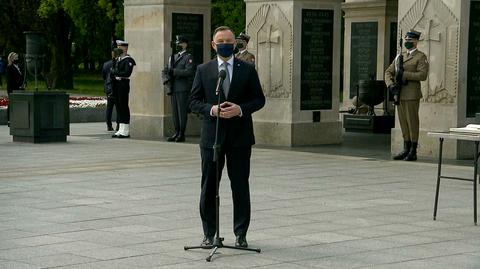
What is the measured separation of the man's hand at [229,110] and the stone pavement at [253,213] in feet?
3.81

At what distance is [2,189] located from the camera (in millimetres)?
13367

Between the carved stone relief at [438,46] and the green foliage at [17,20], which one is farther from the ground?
the green foliage at [17,20]

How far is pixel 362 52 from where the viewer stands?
25.9 meters

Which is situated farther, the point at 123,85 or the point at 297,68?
the point at 123,85

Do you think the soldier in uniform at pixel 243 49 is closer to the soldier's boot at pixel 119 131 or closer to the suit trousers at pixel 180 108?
the suit trousers at pixel 180 108

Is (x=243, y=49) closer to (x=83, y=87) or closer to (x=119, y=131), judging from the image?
(x=119, y=131)

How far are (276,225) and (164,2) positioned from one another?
1225 cm

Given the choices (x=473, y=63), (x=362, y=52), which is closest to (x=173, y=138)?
(x=473, y=63)

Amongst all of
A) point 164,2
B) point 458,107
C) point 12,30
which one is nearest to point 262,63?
point 164,2

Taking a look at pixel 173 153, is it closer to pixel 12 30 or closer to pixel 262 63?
pixel 262 63

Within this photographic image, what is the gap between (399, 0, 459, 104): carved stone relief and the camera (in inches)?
679

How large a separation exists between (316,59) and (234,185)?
11202mm

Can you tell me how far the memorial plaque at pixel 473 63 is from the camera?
17.2 m

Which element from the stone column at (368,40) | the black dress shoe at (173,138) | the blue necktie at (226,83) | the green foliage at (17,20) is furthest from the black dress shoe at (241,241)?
the green foliage at (17,20)
